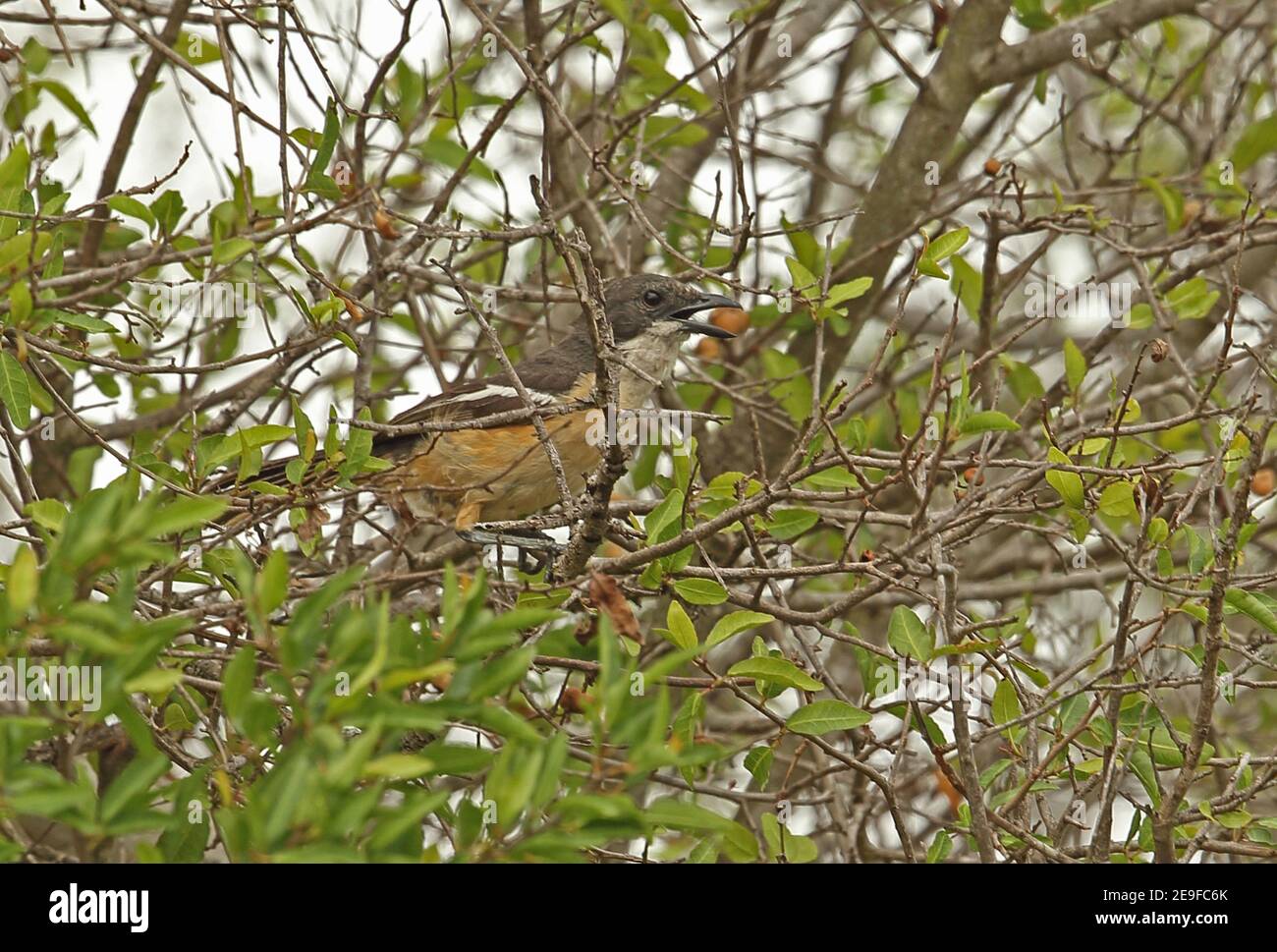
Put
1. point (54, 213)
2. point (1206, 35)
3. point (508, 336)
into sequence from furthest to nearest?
point (1206, 35) < point (508, 336) < point (54, 213)

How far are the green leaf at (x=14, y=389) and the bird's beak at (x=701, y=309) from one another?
313 cm

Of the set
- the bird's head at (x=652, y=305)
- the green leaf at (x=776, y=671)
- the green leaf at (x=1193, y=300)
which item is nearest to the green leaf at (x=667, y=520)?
the green leaf at (x=776, y=671)

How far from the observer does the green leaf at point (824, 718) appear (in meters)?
4.25

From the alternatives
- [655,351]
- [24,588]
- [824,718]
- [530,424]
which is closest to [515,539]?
[530,424]

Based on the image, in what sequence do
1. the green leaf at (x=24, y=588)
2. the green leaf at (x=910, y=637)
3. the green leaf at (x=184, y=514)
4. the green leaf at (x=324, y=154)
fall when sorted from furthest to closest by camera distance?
the green leaf at (x=324, y=154) → the green leaf at (x=910, y=637) → the green leaf at (x=184, y=514) → the green leaf at (x=24, y=588)

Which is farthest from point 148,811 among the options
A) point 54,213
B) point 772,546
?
point 772,546

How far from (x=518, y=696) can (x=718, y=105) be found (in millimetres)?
3669

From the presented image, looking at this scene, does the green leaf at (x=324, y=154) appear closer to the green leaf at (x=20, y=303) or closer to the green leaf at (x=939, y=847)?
the green leaf at (x=20, y=303)

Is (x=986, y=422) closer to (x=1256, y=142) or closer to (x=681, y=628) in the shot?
(x=681, y=628)

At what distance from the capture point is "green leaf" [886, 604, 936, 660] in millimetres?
4375

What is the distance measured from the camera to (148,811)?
2.79 metres

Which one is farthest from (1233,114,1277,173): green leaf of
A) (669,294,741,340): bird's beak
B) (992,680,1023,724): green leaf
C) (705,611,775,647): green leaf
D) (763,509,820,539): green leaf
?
(705,611,775,647): green leaf
